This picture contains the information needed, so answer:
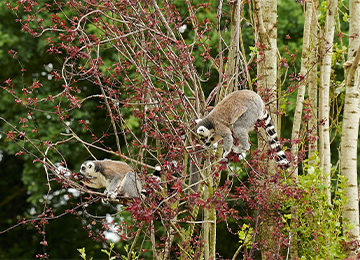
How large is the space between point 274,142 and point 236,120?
1.34 ft

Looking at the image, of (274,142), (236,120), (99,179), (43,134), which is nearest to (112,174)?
(99,179)

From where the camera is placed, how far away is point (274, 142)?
156 inches

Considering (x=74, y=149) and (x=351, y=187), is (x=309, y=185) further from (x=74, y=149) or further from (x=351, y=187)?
(x=74, y=149)

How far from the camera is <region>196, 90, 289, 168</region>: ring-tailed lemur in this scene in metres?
3.85

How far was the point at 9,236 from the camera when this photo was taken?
12875 millimetres

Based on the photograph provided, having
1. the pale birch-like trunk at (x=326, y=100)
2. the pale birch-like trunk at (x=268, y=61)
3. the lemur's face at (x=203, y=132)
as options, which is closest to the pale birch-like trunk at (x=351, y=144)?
the pale birch-like trunk at (x=326, y=100)

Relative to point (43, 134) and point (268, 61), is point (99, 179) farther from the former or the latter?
point (43, 134)

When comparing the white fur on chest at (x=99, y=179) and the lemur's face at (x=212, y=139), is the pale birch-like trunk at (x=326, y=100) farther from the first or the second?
the white fur on chest at (x=99, y=179)

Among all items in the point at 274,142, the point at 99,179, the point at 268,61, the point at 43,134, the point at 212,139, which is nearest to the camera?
the point at 274,142

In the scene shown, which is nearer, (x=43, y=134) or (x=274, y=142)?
(x=274, y=142)

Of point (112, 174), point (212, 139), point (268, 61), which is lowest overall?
point (112, 174)

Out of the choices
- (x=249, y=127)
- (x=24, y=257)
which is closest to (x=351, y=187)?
(x=249, y=127)

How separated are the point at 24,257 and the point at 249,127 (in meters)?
10.5

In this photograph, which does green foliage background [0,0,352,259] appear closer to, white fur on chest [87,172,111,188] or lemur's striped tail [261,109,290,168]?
white fur on chest [87,172,111,188]
